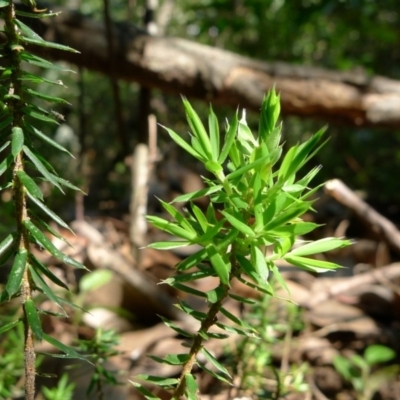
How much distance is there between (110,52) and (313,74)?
2.84 feet

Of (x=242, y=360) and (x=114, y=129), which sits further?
(x=114, y=129)

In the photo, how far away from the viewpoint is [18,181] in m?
0.55

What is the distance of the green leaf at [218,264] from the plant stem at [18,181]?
192 mm

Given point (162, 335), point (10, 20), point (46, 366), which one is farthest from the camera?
point (162, 335)

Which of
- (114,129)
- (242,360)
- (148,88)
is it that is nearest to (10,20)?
(242,360)

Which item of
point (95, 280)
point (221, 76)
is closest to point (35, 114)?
point (95, 280)

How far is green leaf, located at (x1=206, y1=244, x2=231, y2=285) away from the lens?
51 cm

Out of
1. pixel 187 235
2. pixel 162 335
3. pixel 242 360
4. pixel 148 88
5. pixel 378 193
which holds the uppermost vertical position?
pixel 187 235

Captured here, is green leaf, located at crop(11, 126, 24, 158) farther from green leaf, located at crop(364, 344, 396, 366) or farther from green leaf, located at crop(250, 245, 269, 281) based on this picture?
green leaf, located at crop(364, 344, 396, 366)

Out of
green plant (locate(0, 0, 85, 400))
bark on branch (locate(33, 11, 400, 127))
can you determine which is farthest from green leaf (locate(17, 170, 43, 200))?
bark on branch (locate(33, 11, 400, 127))

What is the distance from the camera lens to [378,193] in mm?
3570

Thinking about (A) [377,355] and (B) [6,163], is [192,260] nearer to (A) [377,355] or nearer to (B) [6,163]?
(B) [6,163]

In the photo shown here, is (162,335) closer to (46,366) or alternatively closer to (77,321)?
(77,321)

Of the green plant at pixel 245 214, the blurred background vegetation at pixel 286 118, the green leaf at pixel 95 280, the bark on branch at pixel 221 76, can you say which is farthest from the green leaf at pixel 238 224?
the blurred background vegetation at pixel 286 118
